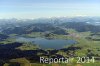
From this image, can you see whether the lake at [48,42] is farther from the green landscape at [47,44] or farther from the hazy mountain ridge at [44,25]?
the hazy mountain ridge at [44,25]

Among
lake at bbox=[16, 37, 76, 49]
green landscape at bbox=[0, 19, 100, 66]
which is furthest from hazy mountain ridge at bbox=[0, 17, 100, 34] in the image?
lake at bbox=[16, 37, 76, 49]

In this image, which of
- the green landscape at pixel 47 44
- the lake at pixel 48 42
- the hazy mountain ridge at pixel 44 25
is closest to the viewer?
the green landscape at pixel 47 44

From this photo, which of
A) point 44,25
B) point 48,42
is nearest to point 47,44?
point 48,42

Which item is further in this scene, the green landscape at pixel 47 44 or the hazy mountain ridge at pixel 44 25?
the hazy mountain ridge at pixel 44 25

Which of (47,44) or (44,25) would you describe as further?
(44,25)

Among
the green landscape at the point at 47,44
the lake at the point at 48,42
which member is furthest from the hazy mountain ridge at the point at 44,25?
the lake at the point at 48,42

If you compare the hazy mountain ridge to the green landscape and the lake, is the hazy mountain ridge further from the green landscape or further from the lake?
the lake

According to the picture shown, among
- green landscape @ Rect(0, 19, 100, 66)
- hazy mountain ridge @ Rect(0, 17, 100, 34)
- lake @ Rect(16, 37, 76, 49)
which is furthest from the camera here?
hazy mountain ridge @ Rect(0, 17, 100, 34)

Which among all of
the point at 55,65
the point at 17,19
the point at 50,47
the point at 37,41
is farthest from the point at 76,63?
the point at 17,19

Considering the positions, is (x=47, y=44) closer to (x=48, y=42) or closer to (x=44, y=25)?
(x=48, y=42)

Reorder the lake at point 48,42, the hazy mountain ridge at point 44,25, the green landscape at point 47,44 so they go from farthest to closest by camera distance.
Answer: the hazy mountain ridge at point 44,25
the lake at point 48,42
the green landscape at point 47,44

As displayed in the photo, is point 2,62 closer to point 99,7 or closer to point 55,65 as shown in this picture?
point 55,65
